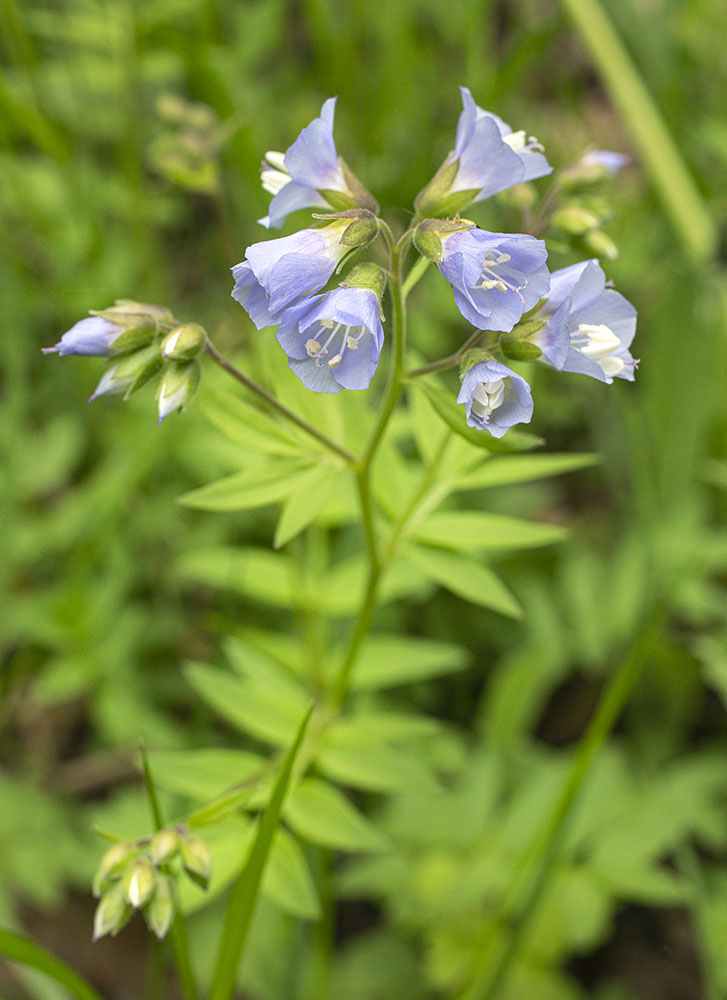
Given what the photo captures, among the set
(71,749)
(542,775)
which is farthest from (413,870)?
(71,749)

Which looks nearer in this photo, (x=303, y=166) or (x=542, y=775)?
(x=303, y=166)

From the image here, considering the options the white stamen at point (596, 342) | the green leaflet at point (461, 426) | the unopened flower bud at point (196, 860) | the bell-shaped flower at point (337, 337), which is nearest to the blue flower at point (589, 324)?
the white stamen at point (596, 342)

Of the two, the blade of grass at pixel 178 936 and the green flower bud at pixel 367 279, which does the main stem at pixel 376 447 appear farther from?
the blade of grass at pixel 178 936

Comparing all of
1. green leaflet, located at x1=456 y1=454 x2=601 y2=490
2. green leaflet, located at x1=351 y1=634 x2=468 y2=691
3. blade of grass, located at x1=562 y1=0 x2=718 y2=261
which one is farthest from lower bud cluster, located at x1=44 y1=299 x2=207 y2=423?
blade of grass, located at x1=562 y1=0 x2=718 y2=261

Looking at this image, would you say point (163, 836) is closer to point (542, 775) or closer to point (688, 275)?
point (542, 775)

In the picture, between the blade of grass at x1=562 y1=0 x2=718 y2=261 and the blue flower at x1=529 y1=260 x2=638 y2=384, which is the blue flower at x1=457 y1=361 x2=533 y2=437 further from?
the blade of grass at x1=562 y1=0 x2=718 y2=261

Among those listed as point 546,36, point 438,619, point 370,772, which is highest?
point 546,36
